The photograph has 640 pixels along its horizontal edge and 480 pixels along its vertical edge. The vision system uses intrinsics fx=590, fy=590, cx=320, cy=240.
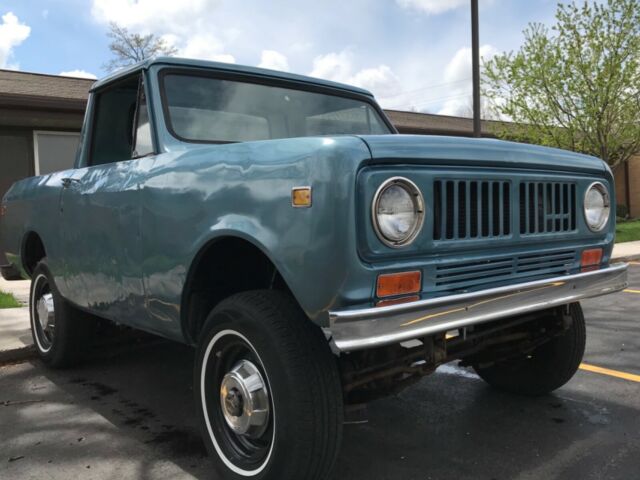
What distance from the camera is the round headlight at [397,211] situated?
2.18 meters

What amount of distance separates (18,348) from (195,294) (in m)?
2.94

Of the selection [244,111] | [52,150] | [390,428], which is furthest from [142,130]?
[52,150]

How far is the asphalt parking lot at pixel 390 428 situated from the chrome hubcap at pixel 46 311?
0.40 metres

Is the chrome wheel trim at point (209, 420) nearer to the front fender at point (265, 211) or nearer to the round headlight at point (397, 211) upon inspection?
the front fender at point (265, 211)

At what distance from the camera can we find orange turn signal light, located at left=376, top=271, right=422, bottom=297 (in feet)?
7.11

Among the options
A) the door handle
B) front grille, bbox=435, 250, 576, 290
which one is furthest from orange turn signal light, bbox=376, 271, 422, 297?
the door handle

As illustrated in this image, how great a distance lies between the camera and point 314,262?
2.15 metres

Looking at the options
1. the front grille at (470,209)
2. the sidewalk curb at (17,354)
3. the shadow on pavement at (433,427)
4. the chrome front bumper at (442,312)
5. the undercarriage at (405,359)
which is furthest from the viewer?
the sidewalk curb at (17,354)

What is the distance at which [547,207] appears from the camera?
2854 mm

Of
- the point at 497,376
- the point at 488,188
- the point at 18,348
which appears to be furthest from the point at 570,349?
the point at 18,348

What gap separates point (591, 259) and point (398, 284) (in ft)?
4.67

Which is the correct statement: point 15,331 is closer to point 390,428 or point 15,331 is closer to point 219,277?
point 219,277

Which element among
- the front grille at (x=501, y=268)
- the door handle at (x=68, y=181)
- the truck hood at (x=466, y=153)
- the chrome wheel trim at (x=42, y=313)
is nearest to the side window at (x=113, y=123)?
the door handle at (x=68, y=181)

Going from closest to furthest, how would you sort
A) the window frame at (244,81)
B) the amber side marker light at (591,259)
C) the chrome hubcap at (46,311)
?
the amber side marker light at (591,259) → the window frame at (244,81) → the chrome hubcap at (46,311)
